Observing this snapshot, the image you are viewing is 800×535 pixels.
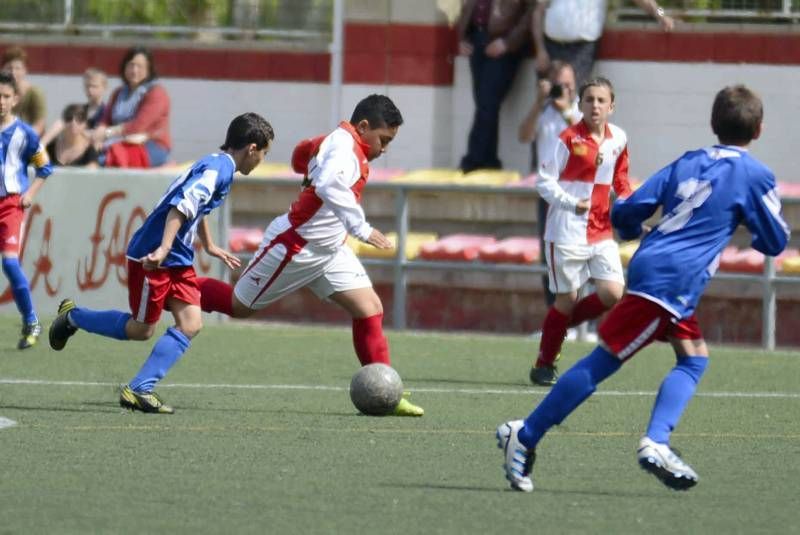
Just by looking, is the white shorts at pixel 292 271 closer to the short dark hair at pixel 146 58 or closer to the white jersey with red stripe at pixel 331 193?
the white jersey with red stripe at pixel 331 193

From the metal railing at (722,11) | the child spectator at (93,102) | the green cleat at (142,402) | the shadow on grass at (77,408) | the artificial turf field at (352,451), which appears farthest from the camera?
the child spectator at (93,102)

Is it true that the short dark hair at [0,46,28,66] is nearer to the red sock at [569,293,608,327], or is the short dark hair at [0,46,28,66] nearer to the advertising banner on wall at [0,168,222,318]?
the advertising banner on wall at [0,168,222,318]

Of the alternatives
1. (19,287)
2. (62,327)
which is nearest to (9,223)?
(19,287)

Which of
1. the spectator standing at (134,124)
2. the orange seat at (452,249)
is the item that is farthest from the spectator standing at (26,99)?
the orange seat at (452,249)

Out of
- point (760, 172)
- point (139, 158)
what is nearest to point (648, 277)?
point (760, 172)

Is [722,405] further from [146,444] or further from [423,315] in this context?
[423,315]

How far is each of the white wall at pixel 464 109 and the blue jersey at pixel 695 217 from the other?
8906 mm

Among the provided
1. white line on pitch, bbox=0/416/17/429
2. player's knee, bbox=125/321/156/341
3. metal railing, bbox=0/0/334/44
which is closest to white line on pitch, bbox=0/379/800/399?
player's knee, bbox=125/321/156/341

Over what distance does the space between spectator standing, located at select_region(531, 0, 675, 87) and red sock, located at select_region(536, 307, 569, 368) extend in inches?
183

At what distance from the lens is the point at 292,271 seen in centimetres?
1024

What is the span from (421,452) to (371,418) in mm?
1252

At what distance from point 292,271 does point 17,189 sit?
3398mm

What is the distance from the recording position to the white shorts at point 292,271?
10219mm

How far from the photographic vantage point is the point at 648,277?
7426mm
